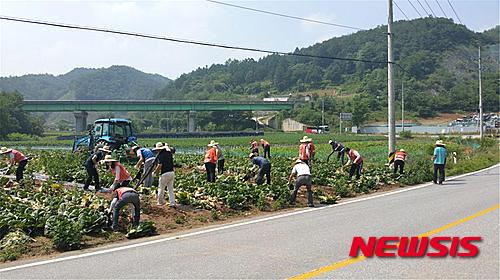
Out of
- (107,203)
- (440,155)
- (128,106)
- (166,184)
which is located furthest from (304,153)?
(128,106)

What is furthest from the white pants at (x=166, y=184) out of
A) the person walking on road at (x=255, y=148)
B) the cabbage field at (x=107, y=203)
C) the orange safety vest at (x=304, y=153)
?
the orange safety vest at (x=304, y=153)

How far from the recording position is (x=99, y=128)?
88.2 feet

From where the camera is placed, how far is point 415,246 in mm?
9133

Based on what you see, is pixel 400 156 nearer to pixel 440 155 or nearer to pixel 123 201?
pixel 440 155

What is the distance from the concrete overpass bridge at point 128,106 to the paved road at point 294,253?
64.0m

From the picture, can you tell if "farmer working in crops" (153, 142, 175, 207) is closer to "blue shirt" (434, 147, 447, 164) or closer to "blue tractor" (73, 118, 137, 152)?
"blue shirt" (434, 147, 447, 164)

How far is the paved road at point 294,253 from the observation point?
765 cm

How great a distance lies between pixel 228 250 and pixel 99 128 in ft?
63.6

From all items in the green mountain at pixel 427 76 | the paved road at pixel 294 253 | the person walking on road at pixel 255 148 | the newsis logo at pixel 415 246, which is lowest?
the paved road at pixel 294 253

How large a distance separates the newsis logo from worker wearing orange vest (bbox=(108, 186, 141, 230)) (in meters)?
4.57

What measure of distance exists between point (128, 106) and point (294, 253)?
83.0 metres

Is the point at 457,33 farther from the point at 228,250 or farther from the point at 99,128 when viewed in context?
the point at 228,250

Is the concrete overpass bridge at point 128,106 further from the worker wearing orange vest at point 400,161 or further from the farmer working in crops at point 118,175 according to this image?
the farmer working in crops at point 118,175

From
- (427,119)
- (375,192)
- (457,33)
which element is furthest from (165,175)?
(457,33)
